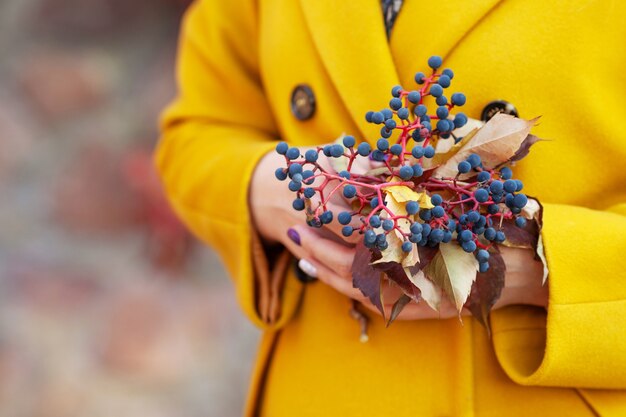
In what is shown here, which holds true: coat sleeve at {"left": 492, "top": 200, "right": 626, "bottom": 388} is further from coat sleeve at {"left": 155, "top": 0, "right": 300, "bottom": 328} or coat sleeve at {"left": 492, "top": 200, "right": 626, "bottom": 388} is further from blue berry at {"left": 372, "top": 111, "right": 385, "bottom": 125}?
coat sleeve at {"left": 155, "top": 0, "right": 300, "bottom": 328}

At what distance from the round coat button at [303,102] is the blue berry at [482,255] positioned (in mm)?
319

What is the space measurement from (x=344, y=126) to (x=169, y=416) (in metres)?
1.64

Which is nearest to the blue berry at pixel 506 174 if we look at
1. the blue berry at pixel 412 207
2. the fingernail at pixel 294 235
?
the blue berry at pixel 412 207

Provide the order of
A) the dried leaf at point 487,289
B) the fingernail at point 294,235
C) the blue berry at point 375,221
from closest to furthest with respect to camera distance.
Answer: the blue berry at point 375,221
the dried leaf at point 487,289
the fingernail at point 294,235

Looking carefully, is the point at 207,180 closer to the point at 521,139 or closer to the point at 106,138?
the point at 521,139

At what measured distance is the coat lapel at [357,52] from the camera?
0.75m

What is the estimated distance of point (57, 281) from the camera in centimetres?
233

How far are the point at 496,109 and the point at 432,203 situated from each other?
0.62 ft

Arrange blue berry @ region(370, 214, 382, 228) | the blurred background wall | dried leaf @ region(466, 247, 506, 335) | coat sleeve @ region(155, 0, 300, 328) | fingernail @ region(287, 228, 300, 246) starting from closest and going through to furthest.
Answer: blue berry @ region(370, 214, 382, 228) → dried leaf @ region(466, 247, 506, 335) → fingernail @ region(287, 228, 300, 246) → coat sleeve @ region(155, 0, 300, 328) → the blurred background wall

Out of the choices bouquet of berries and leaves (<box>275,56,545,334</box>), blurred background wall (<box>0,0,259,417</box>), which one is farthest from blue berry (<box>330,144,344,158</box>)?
blurred background wall (<box>0,0,259,417</box>)

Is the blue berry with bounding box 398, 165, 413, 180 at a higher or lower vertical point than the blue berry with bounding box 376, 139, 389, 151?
lower

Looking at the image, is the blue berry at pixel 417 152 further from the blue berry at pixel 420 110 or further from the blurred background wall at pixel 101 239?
the blurred background wall at pixel 101 239

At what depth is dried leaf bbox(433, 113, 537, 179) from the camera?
0.59 metres

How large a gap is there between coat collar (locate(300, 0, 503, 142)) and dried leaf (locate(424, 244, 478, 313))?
8.3 inches
